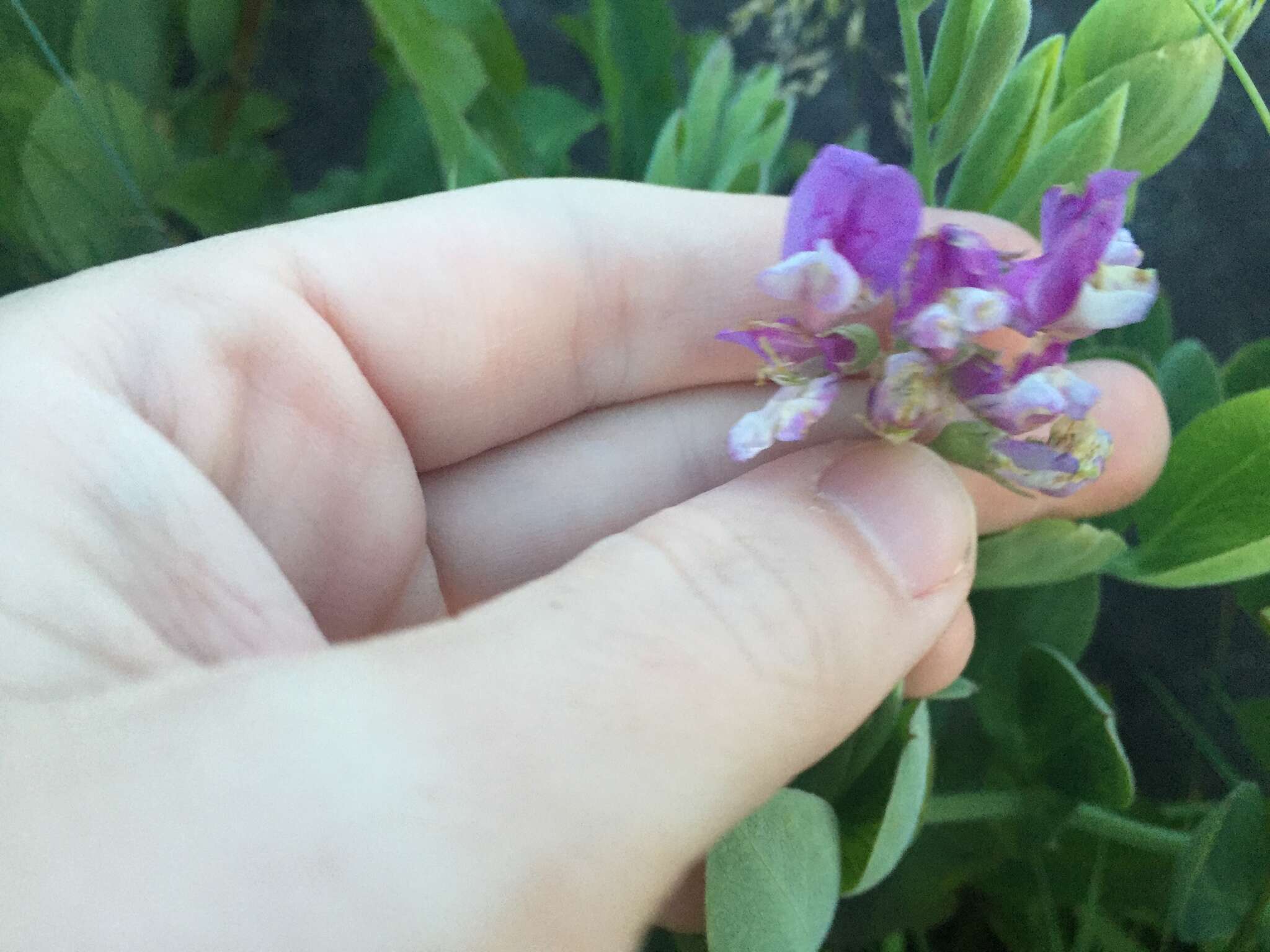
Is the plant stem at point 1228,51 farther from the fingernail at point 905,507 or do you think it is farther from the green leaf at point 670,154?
the green leaf at point 670,154

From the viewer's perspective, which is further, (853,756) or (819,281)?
(853,756)

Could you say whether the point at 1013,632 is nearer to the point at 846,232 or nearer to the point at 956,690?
the point at 956,690

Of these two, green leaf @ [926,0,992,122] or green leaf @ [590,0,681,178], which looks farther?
green leaf @ [590,0,681,178]

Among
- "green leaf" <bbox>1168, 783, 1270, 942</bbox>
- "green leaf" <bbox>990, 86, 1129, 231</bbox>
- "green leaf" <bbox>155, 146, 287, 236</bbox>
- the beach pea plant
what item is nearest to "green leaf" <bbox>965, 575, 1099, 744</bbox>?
the beach pea plant

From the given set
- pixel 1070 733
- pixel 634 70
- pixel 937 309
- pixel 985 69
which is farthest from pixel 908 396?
pixel 634 70

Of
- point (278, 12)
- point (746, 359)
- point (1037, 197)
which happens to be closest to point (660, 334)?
point (746, 359)

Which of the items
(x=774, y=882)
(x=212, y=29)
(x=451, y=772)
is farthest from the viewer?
(x=212, y=29)

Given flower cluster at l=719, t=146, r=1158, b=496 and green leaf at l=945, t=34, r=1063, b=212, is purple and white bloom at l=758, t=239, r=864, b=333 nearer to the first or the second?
flower cluster at l=719, t=146, r=1158, b=496
